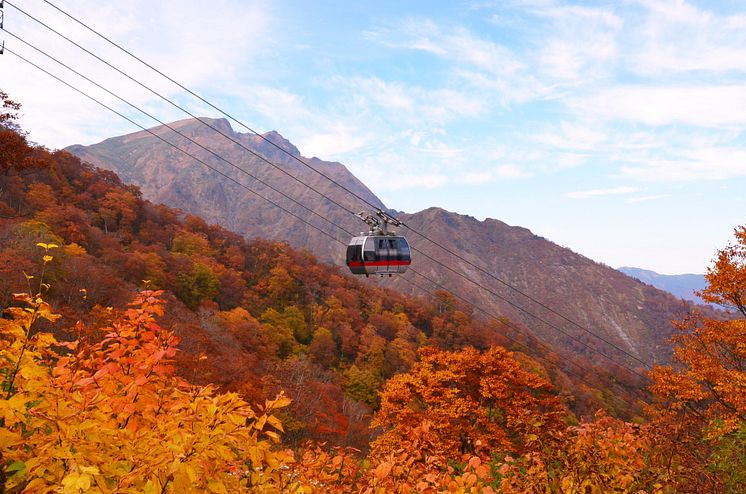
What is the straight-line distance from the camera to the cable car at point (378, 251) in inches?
669

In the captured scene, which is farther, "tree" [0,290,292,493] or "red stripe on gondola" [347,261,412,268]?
"red stripe on gondola" [347,261,412,268]

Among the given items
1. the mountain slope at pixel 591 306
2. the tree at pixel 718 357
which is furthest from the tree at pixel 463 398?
the mountain slope at pixel 591 306

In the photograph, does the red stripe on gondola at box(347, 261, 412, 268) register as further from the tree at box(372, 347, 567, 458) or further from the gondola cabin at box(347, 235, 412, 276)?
the tree at box(372, 347, 567, 458)

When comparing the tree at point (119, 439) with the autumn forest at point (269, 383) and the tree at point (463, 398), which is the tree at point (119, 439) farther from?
the tree at point (463, 398)

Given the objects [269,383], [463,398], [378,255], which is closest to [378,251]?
[378,255]

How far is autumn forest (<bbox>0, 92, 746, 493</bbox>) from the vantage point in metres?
2.44

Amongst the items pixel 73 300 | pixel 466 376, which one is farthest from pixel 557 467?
pixel 73 300

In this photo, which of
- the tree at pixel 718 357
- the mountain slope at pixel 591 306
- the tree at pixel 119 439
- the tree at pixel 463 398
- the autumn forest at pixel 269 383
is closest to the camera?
the tree at pixel 119 439

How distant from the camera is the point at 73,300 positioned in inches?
960

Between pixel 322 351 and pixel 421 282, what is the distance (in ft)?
400

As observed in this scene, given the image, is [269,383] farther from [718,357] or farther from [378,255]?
[718,357]

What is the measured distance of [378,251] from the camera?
17.2 m

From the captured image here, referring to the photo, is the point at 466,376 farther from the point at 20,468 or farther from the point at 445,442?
the point at 20,468

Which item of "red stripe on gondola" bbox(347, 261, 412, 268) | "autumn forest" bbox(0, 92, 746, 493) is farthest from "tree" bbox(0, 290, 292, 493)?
"red stripe on gondola" bbox(347, 261, 412, 268)
